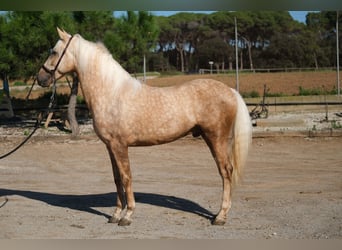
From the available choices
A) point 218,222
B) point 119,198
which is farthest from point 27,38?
point 218,222

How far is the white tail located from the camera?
4262 millimetres

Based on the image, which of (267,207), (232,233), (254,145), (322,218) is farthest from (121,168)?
(254,145)

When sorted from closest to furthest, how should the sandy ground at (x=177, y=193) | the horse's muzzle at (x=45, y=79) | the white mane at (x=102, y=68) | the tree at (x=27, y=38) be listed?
the sandy ground at (x=177, y=193), the white mane at (x=102, y=68), the horse's muzzle at (x=45, y=79), the tree at (x=27, y=38)

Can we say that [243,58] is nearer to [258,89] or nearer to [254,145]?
[258,89]

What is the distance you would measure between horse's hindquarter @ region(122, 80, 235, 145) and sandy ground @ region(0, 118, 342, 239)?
0.84 meters

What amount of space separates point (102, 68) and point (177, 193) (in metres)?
2.07

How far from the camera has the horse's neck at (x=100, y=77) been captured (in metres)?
4.19

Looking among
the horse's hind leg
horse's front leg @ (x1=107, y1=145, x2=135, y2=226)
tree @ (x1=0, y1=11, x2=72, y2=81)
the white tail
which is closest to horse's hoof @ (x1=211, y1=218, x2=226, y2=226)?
the horse's hind leg

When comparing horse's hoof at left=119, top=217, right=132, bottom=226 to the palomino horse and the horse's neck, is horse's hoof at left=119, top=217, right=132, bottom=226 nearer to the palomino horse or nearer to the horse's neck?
the palomino horse

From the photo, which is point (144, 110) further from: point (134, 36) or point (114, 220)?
point (134, 36)

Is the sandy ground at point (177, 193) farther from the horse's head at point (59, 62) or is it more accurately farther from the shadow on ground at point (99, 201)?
the horse's head at point (59, 62)

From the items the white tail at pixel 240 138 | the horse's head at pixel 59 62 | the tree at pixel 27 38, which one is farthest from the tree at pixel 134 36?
the white tail at pixel 240 138

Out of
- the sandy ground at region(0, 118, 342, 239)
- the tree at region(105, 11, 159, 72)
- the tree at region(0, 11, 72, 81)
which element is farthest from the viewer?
the tree at region(105, 11, 159, 72)

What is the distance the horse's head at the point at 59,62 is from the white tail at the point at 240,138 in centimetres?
156
